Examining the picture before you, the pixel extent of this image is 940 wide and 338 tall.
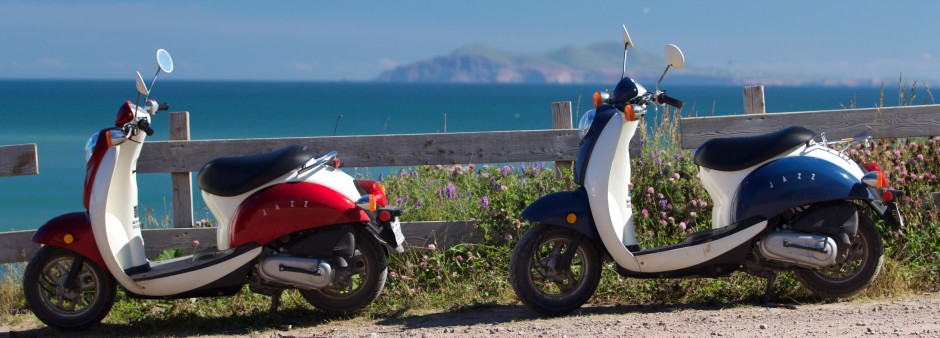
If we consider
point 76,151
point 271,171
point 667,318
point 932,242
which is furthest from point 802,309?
point 76,151

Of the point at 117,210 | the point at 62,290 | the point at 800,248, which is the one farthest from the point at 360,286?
the point at 800,248

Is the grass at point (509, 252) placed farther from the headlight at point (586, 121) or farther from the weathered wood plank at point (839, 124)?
the headlight at point (586, 121)

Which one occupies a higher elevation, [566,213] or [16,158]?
[16,158]

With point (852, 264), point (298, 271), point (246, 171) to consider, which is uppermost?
point (246, 171)

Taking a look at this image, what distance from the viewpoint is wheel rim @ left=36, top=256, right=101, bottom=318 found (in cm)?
597

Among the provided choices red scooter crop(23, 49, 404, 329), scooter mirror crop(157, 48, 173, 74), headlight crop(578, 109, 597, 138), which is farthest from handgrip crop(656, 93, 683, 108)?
scooter mirror crop(157, 48, 173, 74)

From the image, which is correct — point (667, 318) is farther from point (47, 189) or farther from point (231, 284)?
point (47, 189)

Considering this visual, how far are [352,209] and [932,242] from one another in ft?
12.0

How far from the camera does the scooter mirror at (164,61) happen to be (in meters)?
6.00

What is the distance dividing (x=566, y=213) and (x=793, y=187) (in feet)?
3.95

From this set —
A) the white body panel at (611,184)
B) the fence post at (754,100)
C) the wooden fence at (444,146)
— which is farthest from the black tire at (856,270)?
the fence post at (754,100)

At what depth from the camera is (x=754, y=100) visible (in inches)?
294

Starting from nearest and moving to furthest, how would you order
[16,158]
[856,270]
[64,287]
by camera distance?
[64,287] < [856,270] < [16,158]

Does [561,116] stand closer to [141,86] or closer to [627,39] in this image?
[627,39]
